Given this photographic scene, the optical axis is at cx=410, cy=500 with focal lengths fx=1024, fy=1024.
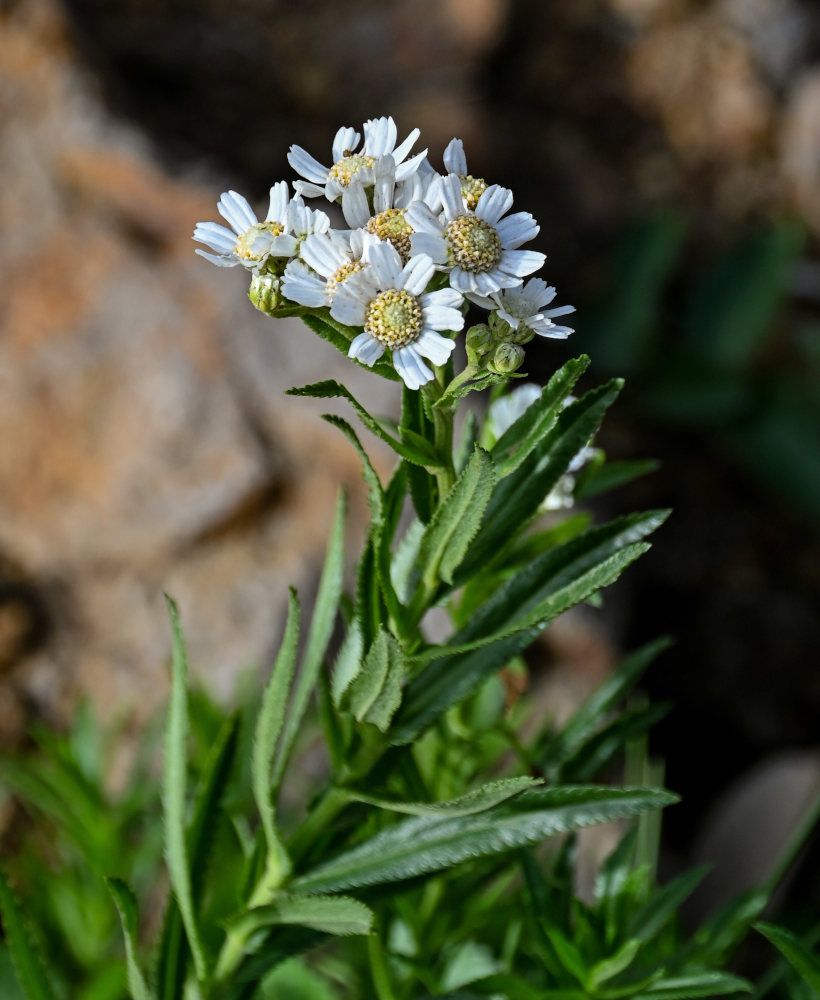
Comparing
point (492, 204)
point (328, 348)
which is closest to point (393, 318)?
point (492, 204)

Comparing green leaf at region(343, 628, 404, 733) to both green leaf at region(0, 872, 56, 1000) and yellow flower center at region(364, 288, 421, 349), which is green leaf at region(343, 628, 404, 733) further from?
green leaf at region(0, 872, 56, 1000)

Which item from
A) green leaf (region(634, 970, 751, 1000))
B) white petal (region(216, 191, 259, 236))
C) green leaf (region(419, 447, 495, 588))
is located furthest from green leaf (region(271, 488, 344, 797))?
green leaf (region(634, 970, 751, 1000))

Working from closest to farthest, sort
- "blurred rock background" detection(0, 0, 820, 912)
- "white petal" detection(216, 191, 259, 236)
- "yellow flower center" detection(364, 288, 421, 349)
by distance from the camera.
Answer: "yellow flower center" detection(364, 288, 421, 349)
"white petal" detection(216, 191, 259, 236)
"blurred rock background" detection(0, 0, 820, 912)

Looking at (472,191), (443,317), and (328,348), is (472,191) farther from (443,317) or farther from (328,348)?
(328,348)

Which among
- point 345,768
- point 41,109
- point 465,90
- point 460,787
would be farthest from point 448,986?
point 465,90

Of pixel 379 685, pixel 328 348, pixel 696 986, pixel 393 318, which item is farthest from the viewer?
pixel 328 348
